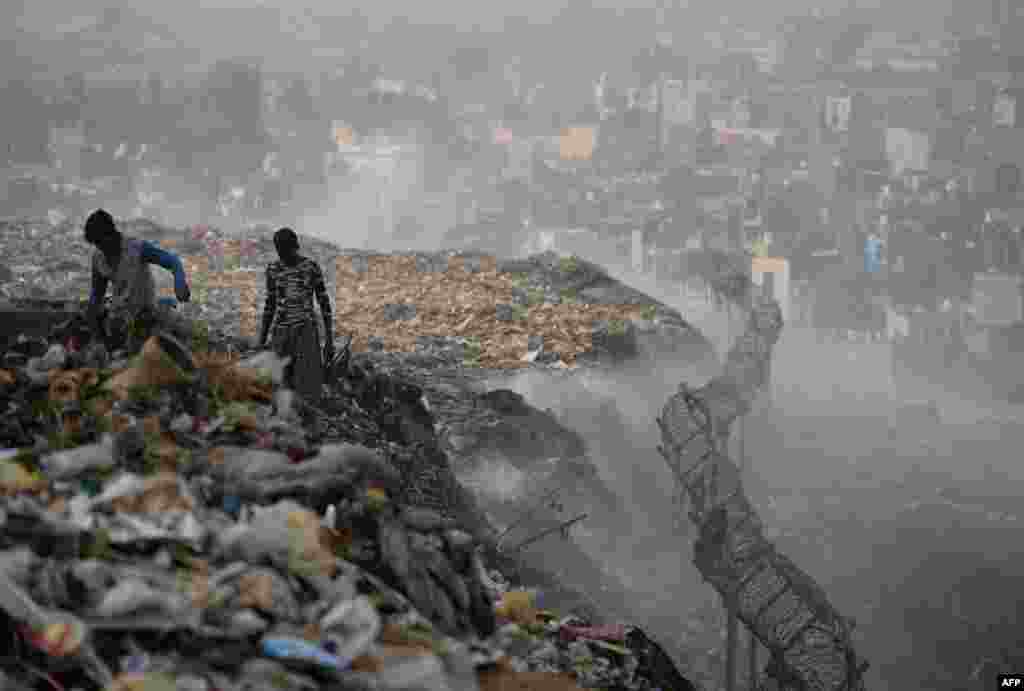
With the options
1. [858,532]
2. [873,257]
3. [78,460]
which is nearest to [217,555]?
[78,460]

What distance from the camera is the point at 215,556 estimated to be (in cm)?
327

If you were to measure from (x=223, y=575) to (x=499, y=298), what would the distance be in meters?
10.5

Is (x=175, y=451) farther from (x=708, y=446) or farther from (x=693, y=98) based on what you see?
(x=693, y=98)

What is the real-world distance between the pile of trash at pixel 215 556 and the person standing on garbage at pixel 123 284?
692mm

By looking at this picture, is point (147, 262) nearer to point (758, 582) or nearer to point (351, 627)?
point (351, 627)

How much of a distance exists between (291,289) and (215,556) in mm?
2854

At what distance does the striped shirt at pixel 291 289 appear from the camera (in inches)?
235

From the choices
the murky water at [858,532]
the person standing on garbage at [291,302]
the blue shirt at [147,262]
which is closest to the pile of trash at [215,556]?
the blue shirt at [147,262]

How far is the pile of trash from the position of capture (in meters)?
3.01

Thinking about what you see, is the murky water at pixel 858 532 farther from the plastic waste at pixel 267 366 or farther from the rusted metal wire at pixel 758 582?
the plastic waste at pixel 267 366

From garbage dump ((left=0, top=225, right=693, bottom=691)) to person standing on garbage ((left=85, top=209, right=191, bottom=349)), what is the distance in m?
0.62

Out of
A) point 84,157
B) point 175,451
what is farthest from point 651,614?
point 84,157

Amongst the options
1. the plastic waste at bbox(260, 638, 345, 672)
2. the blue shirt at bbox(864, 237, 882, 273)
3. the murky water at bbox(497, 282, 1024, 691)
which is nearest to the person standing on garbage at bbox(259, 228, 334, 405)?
the plastic waste at bbox(260, 638, 345, 672)

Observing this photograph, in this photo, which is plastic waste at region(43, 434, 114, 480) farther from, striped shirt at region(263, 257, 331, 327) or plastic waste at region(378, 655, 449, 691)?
striped shirt at region(263, 257, 331, 327)
